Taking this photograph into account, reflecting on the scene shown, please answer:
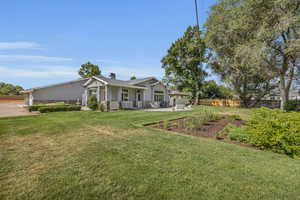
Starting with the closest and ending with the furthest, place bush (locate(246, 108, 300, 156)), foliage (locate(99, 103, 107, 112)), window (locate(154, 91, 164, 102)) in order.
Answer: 1. bush (locate(246, 108, 300, 156))
2. foliage (locate(99, 103, 107, 112))
3. window (locate(154, 91, 164, 102))

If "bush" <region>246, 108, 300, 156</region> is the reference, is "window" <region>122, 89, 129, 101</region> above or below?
above

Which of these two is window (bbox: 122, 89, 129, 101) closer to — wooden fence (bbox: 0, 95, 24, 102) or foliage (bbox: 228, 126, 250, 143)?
foliage (bbox: 228, 126, 250, 143)

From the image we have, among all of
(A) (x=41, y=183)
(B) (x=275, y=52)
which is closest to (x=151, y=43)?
(B) (x=275, y=52)

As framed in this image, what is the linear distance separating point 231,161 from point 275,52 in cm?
1584

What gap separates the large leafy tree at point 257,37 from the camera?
11117mm

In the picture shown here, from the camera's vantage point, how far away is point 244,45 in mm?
12680

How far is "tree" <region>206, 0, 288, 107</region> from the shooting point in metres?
11.7

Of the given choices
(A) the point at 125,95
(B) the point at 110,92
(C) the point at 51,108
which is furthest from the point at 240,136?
(C) the point at 51,108

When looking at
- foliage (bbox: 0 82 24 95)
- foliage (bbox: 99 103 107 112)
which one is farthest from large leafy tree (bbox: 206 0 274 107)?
foliage (bbox: 0 82 24 95)

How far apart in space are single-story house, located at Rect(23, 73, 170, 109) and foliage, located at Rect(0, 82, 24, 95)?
110ft

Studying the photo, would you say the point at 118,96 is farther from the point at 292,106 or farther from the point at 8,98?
the point at 8,98

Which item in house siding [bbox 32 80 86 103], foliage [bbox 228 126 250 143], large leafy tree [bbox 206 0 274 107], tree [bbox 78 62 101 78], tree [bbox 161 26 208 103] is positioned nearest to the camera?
foliage [bbox 228 126 250 143]

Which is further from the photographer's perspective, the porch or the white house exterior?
the white house exterior

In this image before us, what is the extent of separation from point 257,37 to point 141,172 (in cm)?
1516
